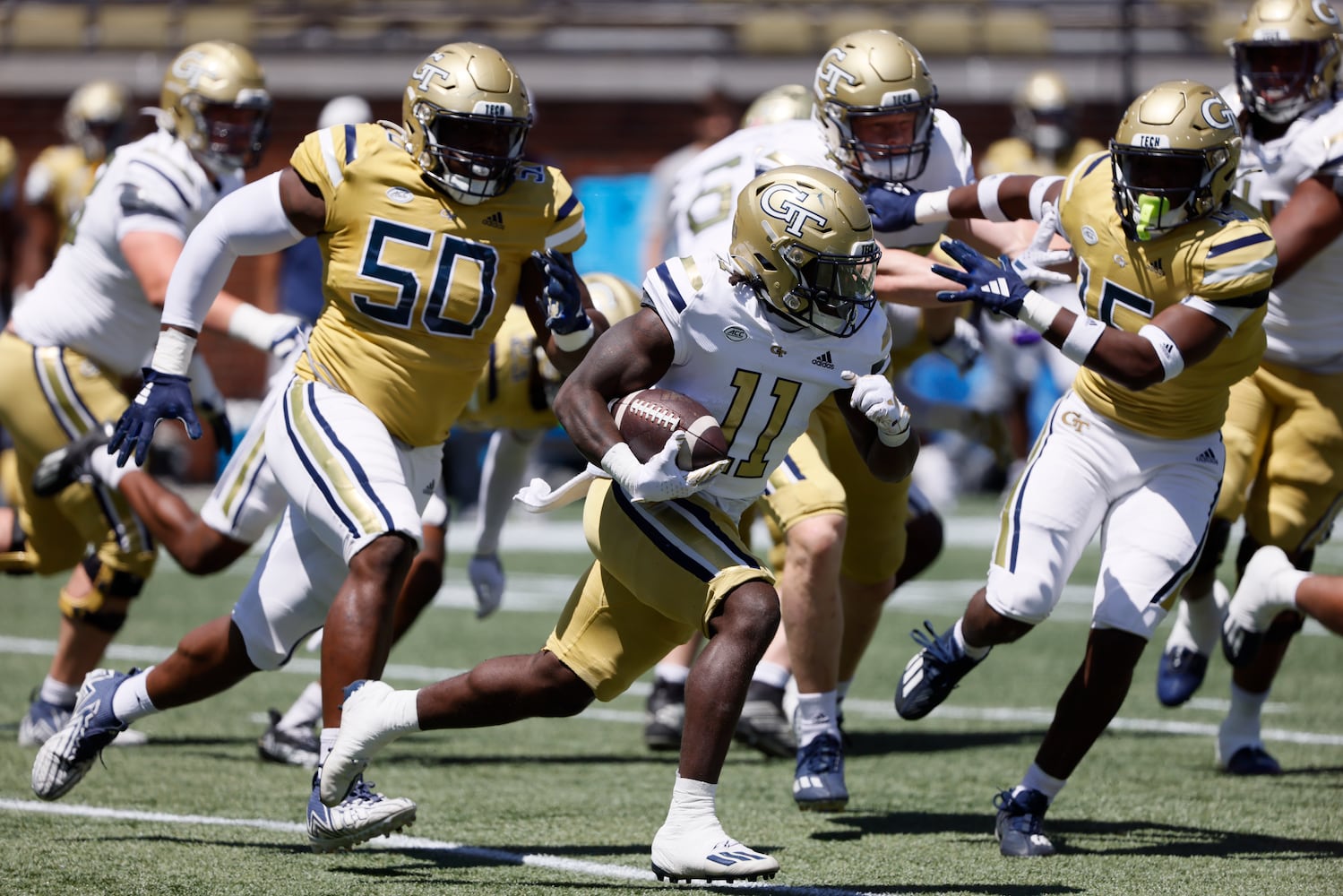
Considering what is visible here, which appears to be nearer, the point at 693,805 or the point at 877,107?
the point at 693,805

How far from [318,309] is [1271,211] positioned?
6434mm

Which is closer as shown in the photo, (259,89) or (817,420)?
(817,420)

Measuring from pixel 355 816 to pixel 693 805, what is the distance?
771 millimetres

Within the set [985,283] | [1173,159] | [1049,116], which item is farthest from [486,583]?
[1049,116]

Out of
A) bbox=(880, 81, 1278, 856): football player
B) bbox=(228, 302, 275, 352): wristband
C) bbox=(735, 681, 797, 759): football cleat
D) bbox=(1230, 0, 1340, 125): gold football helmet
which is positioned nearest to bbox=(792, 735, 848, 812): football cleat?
bbox=(880, 81, 1278, 856): football player

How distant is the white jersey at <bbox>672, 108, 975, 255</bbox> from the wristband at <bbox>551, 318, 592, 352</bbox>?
0.53 metres

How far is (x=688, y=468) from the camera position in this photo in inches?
159

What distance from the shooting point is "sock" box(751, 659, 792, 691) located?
240 inches

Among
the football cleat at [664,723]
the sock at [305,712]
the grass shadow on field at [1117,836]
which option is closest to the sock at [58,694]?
the sock at [305,712]

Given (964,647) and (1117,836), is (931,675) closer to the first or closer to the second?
(964,647)

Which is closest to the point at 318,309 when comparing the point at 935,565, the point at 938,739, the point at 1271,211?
the point at 935,565

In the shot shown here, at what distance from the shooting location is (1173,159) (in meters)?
4.55

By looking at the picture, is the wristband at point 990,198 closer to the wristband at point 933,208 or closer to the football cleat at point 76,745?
the wristband at point 933,208

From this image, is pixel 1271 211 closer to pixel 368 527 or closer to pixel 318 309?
pixel 368 527
